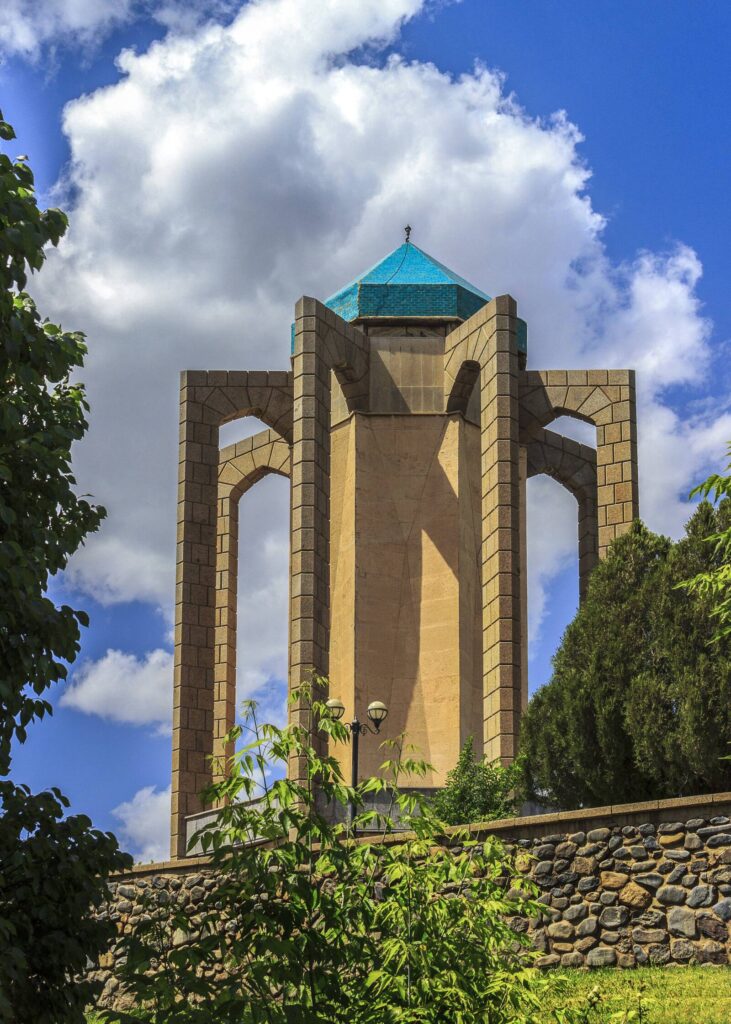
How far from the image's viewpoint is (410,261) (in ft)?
111

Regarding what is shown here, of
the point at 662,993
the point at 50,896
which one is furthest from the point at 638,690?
the point at 50,896

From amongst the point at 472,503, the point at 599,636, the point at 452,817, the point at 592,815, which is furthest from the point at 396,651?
the point at 592,815

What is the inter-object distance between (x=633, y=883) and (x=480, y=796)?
5924mm

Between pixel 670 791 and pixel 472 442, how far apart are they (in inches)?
541

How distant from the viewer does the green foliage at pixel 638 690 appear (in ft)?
64.0

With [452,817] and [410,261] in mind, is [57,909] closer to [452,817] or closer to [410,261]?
[452,817]

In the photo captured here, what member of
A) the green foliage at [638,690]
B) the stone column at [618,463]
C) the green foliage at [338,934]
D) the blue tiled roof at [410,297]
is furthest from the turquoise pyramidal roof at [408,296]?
the green foliage at [338,934]

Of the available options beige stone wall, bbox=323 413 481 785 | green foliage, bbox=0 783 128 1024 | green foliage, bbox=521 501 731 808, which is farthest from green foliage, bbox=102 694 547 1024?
beige stone wall, bbox=323 413 481 785

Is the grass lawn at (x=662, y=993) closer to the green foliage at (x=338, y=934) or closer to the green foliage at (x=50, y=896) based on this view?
the green foliage at (x=338, y=934)

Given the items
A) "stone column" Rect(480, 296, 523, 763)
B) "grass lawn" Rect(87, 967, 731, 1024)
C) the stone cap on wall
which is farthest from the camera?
"stone column" Rect(480, 296, 523, 763)

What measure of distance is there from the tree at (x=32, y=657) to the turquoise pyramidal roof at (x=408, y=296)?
2007cm

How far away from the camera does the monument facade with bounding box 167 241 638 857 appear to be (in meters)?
29.6

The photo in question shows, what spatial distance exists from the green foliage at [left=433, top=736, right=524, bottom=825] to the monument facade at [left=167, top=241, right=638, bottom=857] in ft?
17.1

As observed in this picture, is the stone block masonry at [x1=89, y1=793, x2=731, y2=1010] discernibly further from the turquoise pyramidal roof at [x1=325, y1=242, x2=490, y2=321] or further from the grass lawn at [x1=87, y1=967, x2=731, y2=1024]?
the turquoise pyramidal roof at [x1=325, y1=242, x2=490, y2=321]
